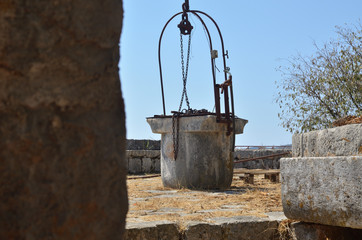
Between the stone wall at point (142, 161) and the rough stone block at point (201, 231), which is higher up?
the stone wall at point (142, 161)

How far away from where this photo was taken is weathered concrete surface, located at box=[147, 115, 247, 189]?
640 centimetres

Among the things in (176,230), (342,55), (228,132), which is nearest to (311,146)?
(176,230)

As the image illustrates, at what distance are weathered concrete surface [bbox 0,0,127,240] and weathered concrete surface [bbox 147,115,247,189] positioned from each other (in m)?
4.96

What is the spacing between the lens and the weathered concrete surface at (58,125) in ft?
4.01

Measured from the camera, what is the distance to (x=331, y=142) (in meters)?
3.09

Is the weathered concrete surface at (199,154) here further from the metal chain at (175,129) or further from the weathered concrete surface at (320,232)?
the weathered concrete surface at (320,232)

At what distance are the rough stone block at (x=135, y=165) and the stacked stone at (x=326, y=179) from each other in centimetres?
796

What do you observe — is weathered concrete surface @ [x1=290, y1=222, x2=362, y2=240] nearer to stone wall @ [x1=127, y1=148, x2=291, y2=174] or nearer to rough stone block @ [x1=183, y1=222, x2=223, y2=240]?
rough stone block @ [x1=183, y1=222, x2=223, y2=240]

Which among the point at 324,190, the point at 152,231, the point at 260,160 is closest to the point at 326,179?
the point at 324,190

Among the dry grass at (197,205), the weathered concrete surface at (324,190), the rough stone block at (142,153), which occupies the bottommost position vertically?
the dry grass at (197,205)

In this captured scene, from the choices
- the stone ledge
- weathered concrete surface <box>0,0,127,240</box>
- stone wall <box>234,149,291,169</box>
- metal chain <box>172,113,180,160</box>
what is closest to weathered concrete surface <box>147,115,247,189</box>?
metal chain <box>172,113,180,160</box>

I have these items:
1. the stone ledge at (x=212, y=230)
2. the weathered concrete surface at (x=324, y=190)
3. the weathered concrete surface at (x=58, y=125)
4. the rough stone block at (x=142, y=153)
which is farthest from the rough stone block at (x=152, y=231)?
the rough stone block at (x=142, y=153)

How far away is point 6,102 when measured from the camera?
1236mm

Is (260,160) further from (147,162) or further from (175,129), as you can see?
(175,129)
